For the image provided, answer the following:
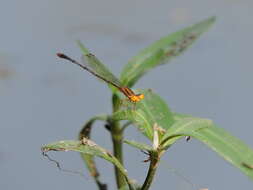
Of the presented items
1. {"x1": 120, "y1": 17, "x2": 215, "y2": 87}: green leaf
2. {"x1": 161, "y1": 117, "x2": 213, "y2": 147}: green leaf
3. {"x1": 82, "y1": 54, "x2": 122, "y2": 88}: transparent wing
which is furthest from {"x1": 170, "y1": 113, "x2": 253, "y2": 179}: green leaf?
{"x1": 120, "y1": 17, "x2": 215, "y2": 87}: green leaf

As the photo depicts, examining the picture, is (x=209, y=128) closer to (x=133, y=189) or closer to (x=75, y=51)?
(x=133, y=189)

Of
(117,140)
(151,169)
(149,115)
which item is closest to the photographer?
(151,169)

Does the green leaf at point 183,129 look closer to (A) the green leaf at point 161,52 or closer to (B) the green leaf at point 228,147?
(B) the green leaf at point 228,147

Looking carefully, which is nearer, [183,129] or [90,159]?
[183,129]

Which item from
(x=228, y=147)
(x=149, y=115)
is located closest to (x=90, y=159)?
(x=149, y=115)

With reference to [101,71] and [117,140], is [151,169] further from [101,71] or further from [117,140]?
[117,140]

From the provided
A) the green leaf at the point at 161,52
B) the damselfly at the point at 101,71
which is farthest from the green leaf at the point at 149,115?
the green leaf at the point at 161,52
